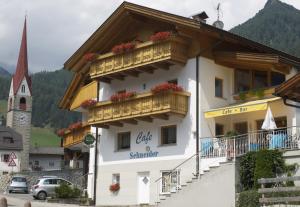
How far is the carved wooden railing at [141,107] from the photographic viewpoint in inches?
1086

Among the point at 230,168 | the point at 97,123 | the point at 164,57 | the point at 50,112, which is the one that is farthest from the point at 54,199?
the point at 50,112

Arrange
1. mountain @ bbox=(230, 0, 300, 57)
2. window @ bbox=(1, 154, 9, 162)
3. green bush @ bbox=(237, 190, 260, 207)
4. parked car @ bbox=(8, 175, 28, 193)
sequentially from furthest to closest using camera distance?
1. mountain @ bbox=(230, 0, 300, 57)
2. window @ bbox=(1, 154, 9, 162)
3. parked car @ bbox=(8, 175, 28, 193)
4. green bush @ bbox=(237, 190, 260, 207)

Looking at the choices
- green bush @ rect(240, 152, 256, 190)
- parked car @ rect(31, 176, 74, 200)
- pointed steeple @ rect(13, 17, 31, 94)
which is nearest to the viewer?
green bush @ rect(240, 152, 256, 190)

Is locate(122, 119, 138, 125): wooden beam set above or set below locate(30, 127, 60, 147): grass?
below

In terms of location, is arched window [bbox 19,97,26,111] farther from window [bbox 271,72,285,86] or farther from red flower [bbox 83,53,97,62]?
window [bbox 271,72,285,86]

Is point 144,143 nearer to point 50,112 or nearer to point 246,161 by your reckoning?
point 246,161

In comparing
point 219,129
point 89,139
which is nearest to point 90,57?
point 89,139

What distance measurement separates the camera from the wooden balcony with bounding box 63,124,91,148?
35.8 meters

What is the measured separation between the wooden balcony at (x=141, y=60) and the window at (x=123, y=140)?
10.9 feet

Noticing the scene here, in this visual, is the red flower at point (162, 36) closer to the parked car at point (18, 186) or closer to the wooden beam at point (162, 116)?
the wooden beam at point (162, 116)

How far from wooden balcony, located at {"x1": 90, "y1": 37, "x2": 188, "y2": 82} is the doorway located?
5630 mm

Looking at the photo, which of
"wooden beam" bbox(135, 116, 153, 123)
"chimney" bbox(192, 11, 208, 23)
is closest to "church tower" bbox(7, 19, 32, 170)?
"chimney" bbox(192, 11, 208, 23)

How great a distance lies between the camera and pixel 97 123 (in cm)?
3184

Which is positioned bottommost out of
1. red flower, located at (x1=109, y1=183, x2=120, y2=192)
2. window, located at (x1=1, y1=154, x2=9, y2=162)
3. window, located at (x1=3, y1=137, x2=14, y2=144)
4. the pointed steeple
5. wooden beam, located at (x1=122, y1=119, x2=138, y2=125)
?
red flower, located at (x1=109, y1=183, x2=120, y2=192)
